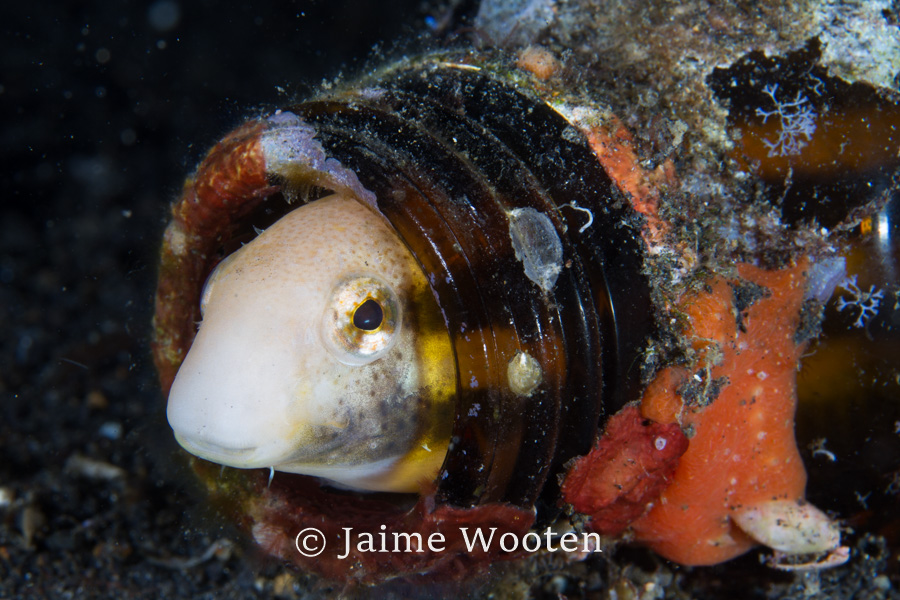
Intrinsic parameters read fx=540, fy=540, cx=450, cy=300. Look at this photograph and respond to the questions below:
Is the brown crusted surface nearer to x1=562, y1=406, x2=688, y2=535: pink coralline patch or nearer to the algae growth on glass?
the algae growth on glass

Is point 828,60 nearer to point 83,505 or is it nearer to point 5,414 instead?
point 83,505

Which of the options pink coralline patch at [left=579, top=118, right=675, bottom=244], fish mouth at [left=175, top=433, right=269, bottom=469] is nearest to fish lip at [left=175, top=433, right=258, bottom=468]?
fish mouth at [left=175, top=433, right=269, bottom=469]

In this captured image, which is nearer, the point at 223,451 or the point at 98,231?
the point at 223,451

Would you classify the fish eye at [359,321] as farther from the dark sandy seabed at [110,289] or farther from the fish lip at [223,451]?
the dark sandy seabed at [110,289]

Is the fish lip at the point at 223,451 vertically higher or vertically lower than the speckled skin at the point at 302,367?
lower

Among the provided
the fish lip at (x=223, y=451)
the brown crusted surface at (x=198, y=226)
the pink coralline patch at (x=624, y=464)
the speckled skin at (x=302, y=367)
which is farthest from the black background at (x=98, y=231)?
the pink coralline patch at (x=624, y=464)

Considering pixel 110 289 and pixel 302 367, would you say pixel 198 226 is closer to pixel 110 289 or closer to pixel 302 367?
pixel 302 367

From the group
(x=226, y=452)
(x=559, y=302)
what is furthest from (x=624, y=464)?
(x=226, y=452)
